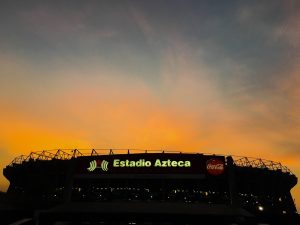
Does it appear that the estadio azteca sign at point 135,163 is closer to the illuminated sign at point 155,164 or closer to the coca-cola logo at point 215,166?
the illuminated sign at point 155,164

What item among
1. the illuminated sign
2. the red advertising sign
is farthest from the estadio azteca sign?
the red advertising sign

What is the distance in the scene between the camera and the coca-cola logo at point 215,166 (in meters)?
44.2

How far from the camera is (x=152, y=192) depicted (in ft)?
157

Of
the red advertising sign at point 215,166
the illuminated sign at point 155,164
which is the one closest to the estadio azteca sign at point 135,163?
the illuminated sign at point 155,164

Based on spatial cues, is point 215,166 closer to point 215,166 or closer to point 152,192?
point 215,166

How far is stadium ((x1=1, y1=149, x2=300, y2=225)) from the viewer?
138ft

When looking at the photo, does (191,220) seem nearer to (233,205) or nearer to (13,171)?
(233,205)

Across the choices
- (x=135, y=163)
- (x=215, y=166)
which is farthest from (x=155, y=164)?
(x=215, y=166)

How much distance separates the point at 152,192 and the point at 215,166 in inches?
440

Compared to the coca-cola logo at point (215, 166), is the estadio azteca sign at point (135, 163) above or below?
above

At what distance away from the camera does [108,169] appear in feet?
153

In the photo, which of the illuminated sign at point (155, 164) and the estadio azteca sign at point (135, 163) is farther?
the estadio azteca sign at point (135, 163)

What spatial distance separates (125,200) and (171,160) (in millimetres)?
9481

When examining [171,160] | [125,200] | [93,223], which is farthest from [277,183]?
[93,223]
